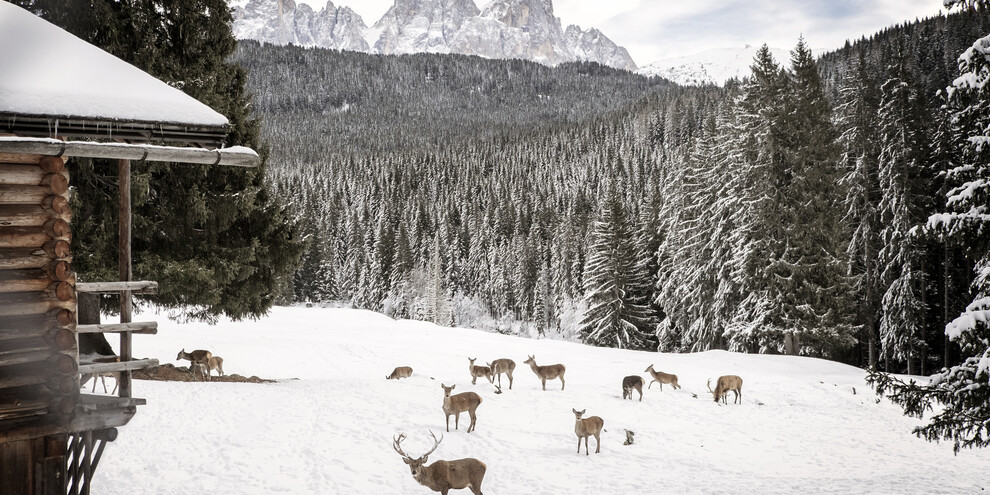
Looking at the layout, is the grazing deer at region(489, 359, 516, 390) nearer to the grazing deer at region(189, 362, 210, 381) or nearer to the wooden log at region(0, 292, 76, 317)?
the grazing deer at region(189, 362, 210, 381)

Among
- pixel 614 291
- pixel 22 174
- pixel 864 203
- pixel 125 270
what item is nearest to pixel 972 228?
pixel 125 270

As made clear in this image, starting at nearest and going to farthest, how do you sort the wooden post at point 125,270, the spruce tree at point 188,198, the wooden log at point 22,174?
the wooden log at point 22,174, the wooden post at point 125,270, the spruce tree at point 188,198

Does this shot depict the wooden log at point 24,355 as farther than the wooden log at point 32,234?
No

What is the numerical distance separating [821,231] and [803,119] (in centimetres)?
538


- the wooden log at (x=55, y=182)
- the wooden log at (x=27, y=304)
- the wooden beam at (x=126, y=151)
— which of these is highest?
the wooden beam at (x=126, y=151)

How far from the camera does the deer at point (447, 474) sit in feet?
30.3

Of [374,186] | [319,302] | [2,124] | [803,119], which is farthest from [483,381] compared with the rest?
[374,186]

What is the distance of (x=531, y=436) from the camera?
44.7ft

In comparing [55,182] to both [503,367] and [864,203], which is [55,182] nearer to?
[503,367]

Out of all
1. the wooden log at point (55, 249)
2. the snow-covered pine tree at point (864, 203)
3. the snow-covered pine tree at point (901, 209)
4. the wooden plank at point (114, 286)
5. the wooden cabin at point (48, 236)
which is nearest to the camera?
the wooden cabin at point (48, 236)

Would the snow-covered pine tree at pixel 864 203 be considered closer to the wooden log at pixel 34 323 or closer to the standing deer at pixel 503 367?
the standing deer at pixel 503 367

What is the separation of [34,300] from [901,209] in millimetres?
35587

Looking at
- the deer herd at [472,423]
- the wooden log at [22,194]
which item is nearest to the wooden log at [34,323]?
the wooden log at [22,194]

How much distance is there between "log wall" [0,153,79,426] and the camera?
6.99 m
